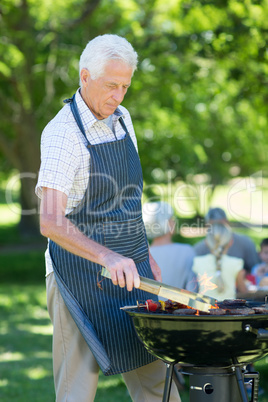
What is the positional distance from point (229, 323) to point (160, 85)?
41.7 feet

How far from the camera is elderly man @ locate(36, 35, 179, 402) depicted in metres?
2.90

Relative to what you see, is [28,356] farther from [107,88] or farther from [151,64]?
[151,64]

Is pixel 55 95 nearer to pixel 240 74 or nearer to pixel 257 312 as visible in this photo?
pixel 240 74

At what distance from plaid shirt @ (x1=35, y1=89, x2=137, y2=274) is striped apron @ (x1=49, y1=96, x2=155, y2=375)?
0.10 ft

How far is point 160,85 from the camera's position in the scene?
49.3 ft

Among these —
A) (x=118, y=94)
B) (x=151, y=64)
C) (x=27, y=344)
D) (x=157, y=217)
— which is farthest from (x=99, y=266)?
(x=151, y=64)

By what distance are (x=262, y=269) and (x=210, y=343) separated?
3.71 metres

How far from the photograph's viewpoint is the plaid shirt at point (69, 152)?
9.45 ft

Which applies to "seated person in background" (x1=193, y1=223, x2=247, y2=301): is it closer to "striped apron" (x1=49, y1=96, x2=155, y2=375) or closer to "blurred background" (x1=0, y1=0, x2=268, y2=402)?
"blurred background" (x1=0, y1=0, x2=268, y2=402)

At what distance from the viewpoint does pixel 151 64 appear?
13734mm

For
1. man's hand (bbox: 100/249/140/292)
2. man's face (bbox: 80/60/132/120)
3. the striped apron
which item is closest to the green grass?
the striped apron

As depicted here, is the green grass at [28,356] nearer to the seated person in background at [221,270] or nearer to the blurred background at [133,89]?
the blurred background at [133,89]

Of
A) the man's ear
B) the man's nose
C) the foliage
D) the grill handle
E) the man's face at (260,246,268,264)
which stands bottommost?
the man's face at (260,246,268,264)

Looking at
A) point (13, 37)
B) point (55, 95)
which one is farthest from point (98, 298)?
point (55, 95)
